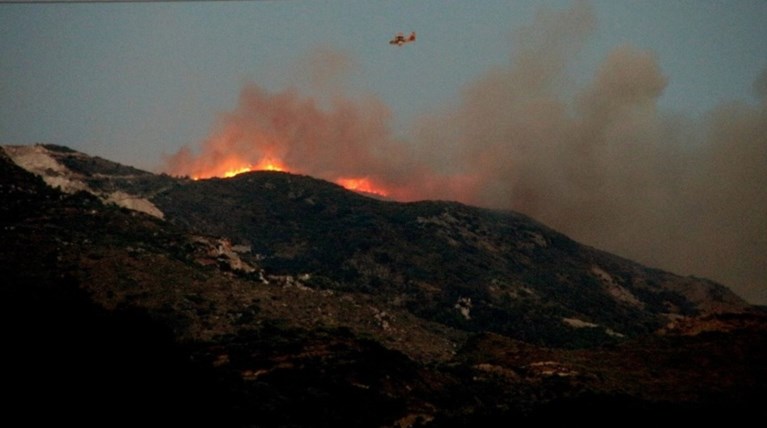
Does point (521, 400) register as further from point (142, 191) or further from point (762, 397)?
point (142, 191)

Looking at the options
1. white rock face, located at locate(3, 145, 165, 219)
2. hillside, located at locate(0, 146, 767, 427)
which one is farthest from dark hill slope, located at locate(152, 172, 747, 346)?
white rock face, located at locate(3, 145, 165, 219)

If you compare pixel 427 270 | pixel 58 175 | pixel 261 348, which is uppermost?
pixel 58 175

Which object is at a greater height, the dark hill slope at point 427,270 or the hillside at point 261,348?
the dark hill slope at point 427,270

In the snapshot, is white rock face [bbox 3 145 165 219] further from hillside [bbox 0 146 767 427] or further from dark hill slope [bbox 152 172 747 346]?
dark hill slope [bbox 152 172 747 346]

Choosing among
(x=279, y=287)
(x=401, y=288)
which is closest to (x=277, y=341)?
(x=279, y=287)

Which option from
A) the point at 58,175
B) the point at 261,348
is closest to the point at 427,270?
the point at 58,175

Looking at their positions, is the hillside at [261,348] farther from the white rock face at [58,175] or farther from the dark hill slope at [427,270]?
the dark hill slope at [427,270]

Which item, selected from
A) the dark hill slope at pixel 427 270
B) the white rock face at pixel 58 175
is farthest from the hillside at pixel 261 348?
the dark hill slope at pixel 427 270

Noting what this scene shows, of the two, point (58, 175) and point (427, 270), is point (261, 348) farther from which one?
point (58, 175)

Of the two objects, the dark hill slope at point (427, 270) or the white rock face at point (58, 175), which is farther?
the dark hill slope at point (427, 270)
